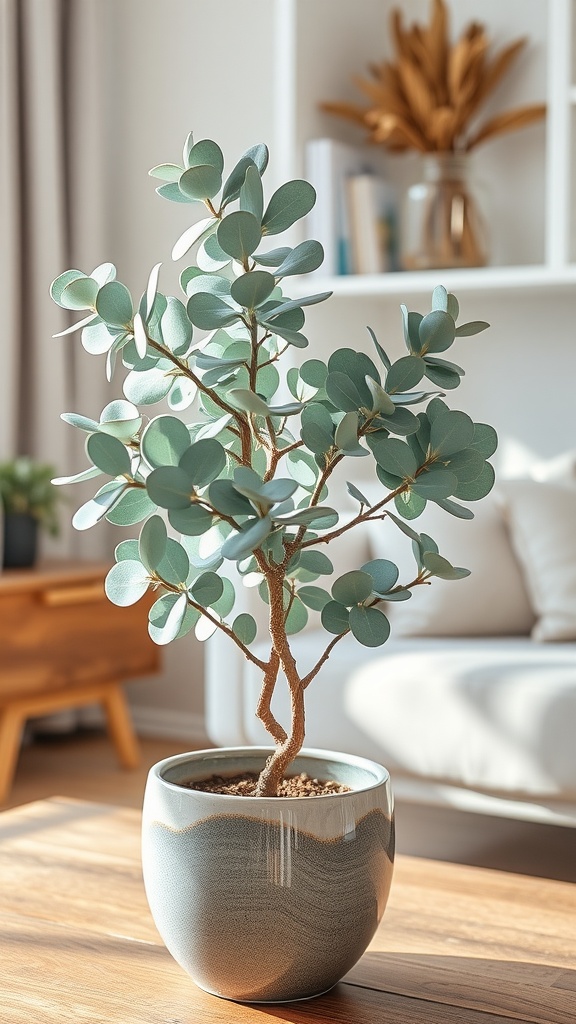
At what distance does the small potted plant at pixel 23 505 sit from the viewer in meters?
2.95

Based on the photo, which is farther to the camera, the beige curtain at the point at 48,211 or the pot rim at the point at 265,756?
the beige curtain at the point at 48,211

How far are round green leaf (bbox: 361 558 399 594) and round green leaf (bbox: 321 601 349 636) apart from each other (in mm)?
27

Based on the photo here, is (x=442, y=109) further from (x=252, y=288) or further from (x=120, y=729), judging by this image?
(x=252, y=288)

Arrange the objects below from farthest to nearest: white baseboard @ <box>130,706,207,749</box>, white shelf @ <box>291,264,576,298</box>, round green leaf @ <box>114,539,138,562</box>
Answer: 1. white baseboard @ <box>130,706,207,749</box>
2. white shelf @ <box>291,264,576,298</box>
3. round green leaf @ <box>114,539,138,562</box>

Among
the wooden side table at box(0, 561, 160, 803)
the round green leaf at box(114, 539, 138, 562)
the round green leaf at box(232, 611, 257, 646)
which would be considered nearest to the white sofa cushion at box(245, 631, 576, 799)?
the wooden side table at box(0, 561, 160, 803)

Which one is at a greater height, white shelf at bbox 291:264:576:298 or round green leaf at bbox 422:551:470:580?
white shelf at bbox 291:264:576:298

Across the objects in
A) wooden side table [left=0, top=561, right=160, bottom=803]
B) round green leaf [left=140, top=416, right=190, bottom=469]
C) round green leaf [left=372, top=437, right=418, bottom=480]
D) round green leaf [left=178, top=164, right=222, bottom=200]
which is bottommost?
wooden side table [left=0, top=561, right=160, bottom=803]

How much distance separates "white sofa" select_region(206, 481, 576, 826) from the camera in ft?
6.52

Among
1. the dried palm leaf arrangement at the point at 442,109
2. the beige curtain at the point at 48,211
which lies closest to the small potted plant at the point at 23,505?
the beige curtain at the point at 48,211

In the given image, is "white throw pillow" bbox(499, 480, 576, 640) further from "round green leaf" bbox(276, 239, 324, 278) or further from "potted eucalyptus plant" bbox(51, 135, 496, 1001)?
"round green leaf" bbox(276, 239, 324, 278)

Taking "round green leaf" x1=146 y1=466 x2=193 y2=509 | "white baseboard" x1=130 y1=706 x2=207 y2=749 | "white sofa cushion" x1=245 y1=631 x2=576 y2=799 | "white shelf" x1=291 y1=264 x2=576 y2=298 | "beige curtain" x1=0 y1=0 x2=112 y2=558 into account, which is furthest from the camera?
"white baseboard" x1=130 y1=706 x2=207 y2=749

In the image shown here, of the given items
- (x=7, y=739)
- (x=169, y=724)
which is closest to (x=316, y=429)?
(x=7, y=739)

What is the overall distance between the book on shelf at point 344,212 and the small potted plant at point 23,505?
88 centimetres

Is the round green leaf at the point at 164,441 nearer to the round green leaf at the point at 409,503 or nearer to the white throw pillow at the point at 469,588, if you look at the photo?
the round green leaf at the point at 409,503
